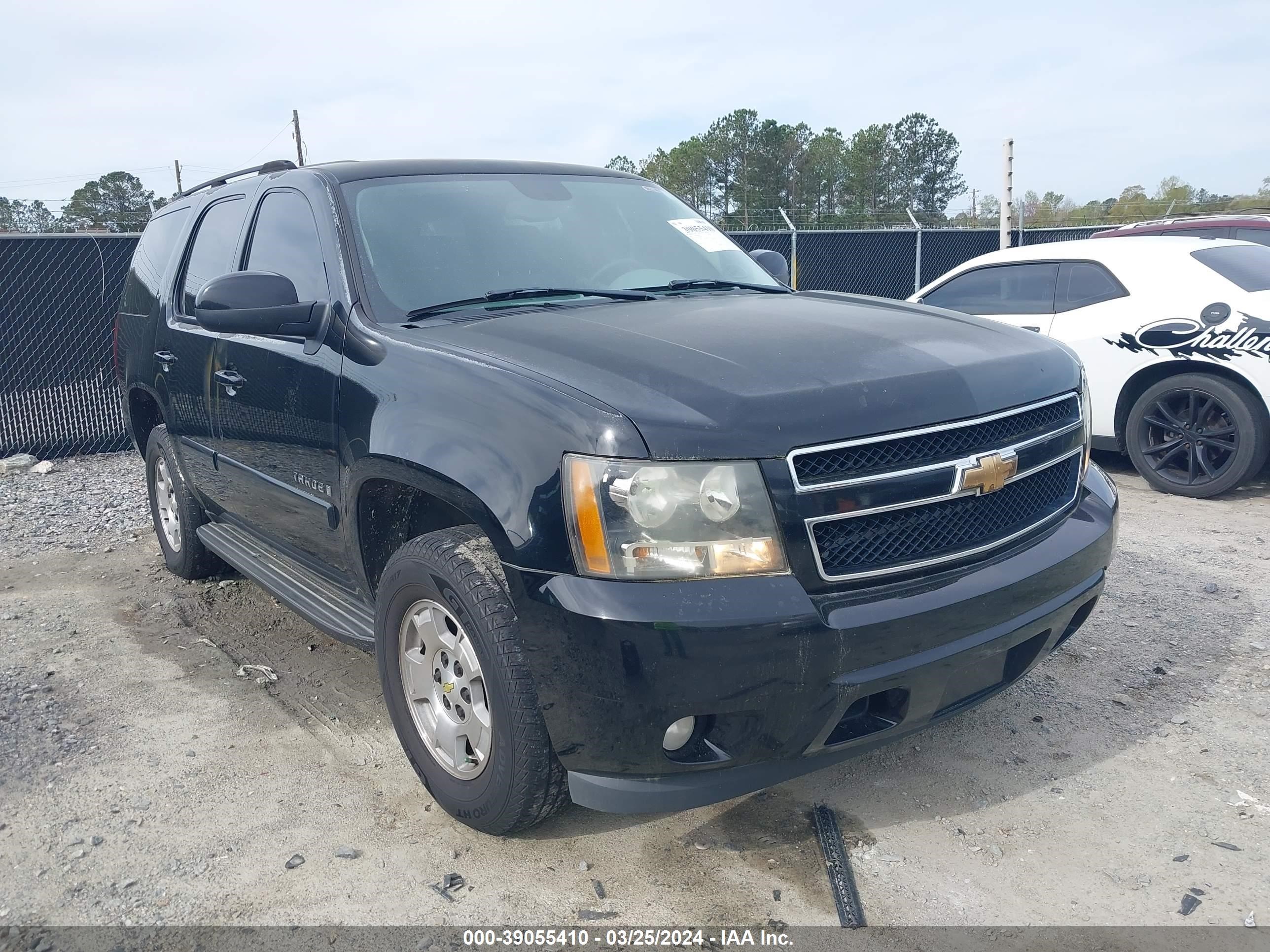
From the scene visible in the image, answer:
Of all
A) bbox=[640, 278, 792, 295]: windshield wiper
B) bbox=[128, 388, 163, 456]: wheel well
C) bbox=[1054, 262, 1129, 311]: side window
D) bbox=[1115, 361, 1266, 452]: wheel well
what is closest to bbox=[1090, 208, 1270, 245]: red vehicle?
bbox=[1054, 262, 1129, 311]: side window

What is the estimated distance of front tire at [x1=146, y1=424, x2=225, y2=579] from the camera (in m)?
4.78

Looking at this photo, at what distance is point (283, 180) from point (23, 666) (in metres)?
2.27

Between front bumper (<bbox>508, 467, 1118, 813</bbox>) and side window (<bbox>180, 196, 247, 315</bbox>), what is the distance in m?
2.59

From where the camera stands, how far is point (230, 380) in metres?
3.80

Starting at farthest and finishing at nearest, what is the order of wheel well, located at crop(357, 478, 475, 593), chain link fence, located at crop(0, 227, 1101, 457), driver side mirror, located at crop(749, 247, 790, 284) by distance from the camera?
chain link fence, located at crop(0, 227, 1101, 457), driver side mirror, located at crop(749, 247, 790, 284), wheel well, located at crop(357, 478, 475, 593)

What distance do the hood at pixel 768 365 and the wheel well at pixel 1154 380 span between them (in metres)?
3.57

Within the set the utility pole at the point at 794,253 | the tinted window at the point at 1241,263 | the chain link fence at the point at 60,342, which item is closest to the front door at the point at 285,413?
the tinted window at the point at 1241,263

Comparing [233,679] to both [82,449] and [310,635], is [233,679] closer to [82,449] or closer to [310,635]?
[310,635]

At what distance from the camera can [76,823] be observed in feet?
9.51

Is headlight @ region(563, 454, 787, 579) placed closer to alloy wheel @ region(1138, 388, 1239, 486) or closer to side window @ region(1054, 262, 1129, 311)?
alloy wheel @ region(1138, 388, 1239, 486)

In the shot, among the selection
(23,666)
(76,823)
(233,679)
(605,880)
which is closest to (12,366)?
(23,666)

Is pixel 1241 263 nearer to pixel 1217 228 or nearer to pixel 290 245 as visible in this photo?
pixel 1217 228

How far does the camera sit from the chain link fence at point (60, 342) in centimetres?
859

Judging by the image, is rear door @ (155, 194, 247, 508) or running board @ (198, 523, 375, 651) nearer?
running board @ (198, 523, 375, 651)
